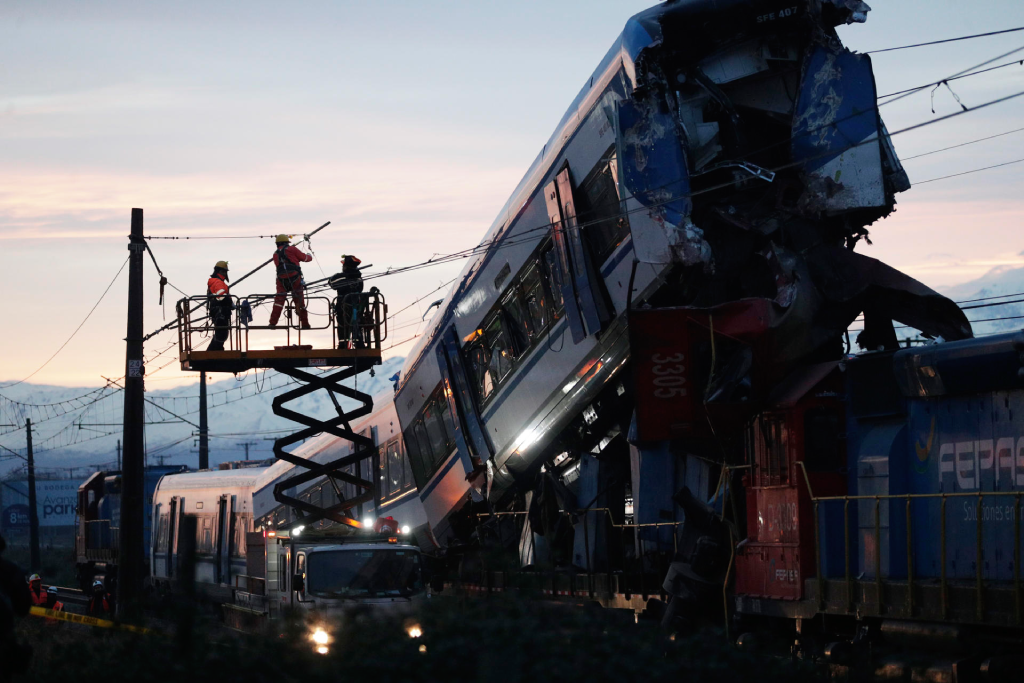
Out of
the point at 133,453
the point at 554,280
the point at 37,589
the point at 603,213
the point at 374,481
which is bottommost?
the point at 37,589

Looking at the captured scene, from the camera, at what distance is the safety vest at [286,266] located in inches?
790

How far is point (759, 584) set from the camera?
39.8 feet

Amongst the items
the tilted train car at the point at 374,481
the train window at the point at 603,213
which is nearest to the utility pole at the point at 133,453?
the tilted train car at the point at 374,481

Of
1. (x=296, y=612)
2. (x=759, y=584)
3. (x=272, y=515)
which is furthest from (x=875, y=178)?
(x=272, y=515)

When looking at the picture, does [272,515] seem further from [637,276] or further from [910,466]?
[910,466]

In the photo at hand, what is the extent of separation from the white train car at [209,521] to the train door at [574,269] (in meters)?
12.4

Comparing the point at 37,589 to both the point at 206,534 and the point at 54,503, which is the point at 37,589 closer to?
the point at 206,534

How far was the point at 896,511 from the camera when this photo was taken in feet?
35.6

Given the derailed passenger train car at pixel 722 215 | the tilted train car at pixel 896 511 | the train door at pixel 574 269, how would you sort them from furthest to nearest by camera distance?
1. the train door at pixel 574 269
2. the derailed passenger train car at pixel 722 215
3. the tilted train car at pixel 896 511

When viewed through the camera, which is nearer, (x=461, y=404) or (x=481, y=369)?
(x=481, y=369)

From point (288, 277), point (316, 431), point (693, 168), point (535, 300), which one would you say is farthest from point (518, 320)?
point (316, 431)

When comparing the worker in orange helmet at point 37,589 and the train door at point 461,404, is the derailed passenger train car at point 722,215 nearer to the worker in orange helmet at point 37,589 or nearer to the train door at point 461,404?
the train door at point 461,404

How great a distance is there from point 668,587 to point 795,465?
212 cm

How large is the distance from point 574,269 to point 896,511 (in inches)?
188
